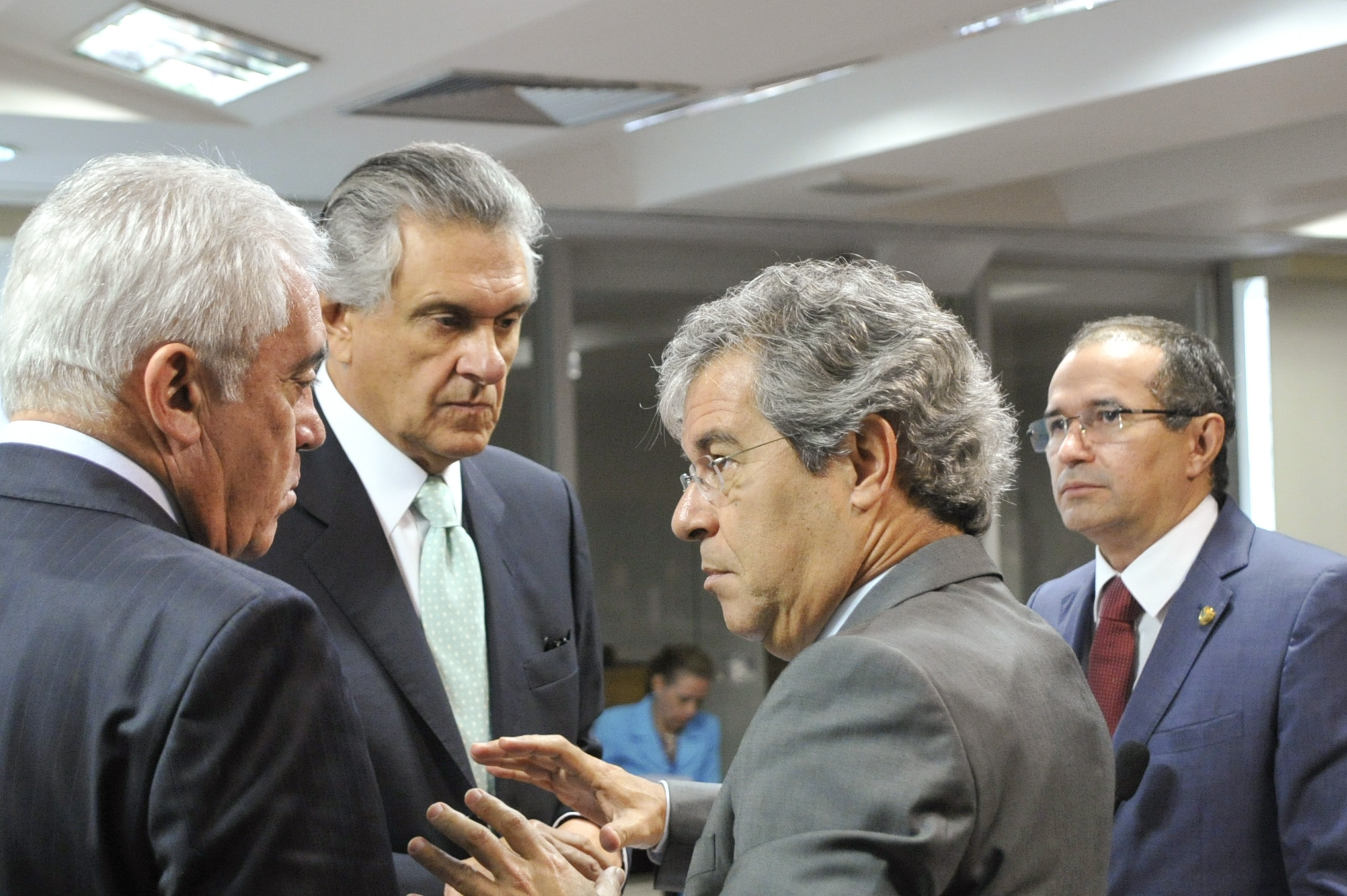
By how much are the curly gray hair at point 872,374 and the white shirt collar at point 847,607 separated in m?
0.11

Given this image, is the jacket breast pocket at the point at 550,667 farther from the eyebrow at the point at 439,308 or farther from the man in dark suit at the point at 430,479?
the eyebrow at the point at 439,308

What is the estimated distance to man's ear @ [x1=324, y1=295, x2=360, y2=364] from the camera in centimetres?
208

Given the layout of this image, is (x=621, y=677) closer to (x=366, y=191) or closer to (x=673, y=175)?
(x=673, y=175)

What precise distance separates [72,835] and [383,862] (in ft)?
0.85

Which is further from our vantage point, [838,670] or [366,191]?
[366,191]

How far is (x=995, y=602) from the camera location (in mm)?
1454

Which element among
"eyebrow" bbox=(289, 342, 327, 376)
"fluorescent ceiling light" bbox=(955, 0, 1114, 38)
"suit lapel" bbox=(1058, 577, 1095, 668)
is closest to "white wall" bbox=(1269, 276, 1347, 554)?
"fluorescent ceiling light" bbox=(955, 0, 1114, 38)

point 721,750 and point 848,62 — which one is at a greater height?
point 848,62

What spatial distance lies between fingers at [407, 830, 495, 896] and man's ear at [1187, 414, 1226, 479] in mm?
1741

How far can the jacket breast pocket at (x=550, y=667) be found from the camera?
2.08m

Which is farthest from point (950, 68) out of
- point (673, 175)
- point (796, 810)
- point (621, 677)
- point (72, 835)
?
point (72, 835)

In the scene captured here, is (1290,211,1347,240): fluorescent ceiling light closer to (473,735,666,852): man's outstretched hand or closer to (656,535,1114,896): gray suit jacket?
(473,735,666,852): man's outstretched hand

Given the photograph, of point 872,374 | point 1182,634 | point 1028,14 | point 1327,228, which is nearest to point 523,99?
point 1028,14

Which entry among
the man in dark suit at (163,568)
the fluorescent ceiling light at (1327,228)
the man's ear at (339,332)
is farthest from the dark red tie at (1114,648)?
the fluorescent ceiling light at (1327,228)
